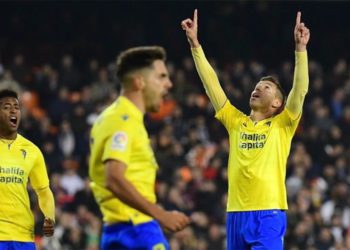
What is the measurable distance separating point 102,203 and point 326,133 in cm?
1458

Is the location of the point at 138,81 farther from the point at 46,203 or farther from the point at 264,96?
the point at 264,96

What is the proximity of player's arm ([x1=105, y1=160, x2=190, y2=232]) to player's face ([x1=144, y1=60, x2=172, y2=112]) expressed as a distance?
1.96 feet

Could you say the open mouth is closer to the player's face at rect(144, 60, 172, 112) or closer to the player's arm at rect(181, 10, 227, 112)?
the player's arm at rect(181, 10, 227, 112)

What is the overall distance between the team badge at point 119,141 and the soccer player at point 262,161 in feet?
8.36

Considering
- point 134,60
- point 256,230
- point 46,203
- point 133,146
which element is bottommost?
point 256,230

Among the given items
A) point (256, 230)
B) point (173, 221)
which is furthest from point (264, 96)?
point (173, 221)

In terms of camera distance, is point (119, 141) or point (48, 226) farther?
point (48, 226)

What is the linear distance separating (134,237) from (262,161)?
2.60 m

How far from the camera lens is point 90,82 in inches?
891

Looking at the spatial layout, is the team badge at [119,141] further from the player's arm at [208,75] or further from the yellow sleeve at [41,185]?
the player's arm at [208,75]

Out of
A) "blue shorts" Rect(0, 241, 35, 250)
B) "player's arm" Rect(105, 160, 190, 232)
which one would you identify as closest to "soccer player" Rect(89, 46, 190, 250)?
"player's arm" Rect(105, 160, 190, 232)

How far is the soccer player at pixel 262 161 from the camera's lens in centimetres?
966

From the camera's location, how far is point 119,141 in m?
7.19

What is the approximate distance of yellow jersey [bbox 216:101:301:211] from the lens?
973cm
